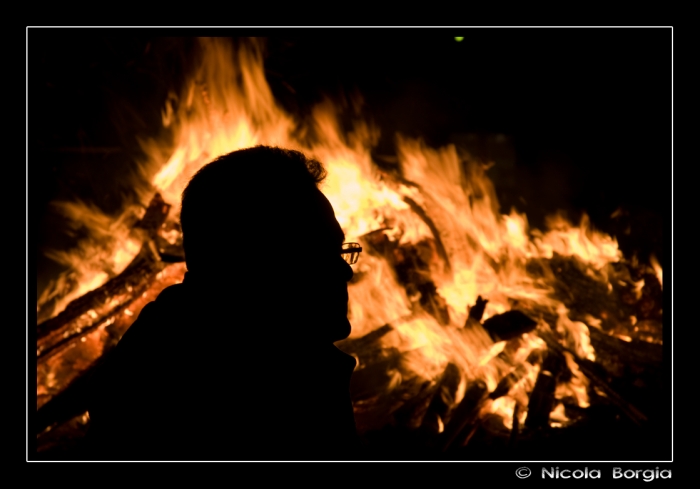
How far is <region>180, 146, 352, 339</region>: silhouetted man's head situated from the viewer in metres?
1.38

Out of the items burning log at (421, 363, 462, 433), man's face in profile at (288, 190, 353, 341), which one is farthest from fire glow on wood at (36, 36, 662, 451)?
man's face in profile at (288, 190, 353, 341)

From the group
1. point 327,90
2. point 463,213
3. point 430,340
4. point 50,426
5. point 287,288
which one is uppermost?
point 327,90

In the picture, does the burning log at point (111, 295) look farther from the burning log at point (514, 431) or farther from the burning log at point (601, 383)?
the burning log at point (601, 383)

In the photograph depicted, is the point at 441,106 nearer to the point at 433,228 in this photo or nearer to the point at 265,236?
the point at 433,228

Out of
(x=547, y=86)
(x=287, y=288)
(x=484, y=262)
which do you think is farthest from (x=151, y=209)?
(x=547, y=86)

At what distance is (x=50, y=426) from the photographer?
2.28m

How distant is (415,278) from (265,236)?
127 cm

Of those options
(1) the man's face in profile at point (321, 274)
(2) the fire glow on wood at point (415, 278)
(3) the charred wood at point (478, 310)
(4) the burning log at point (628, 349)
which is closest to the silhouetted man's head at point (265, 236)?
(1) the man's face in profile at point (321, 274)

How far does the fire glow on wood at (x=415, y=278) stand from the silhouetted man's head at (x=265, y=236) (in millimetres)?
1067
